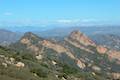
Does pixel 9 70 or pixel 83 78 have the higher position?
pixel 9 70

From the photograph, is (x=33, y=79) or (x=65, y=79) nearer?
(x=33, y=79)

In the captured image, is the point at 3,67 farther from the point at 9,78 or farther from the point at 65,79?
the point at 65,79

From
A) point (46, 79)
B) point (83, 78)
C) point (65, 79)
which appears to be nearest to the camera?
point (46, 79)

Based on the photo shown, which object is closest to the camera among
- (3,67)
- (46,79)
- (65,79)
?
(3,67)

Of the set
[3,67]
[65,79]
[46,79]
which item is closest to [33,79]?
[3,67]

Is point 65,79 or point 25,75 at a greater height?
point 25,75

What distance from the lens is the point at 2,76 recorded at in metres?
21.5

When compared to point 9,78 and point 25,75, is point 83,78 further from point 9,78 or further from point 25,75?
point 9,78

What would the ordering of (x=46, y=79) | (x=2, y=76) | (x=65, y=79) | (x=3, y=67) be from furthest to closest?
(x=65, y=79), (x=46, y=79), (x=3, y=67), (x=2, y=76)

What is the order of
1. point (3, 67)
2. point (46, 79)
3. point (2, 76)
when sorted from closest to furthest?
point (2, 76), point (3, 67), point (46, 79)

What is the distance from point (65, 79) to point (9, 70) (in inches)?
501

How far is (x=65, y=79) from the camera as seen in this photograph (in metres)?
36.2

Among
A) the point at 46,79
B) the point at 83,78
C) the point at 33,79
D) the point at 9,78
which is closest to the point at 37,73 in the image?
the point at 46,79

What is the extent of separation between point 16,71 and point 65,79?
40.6ft
